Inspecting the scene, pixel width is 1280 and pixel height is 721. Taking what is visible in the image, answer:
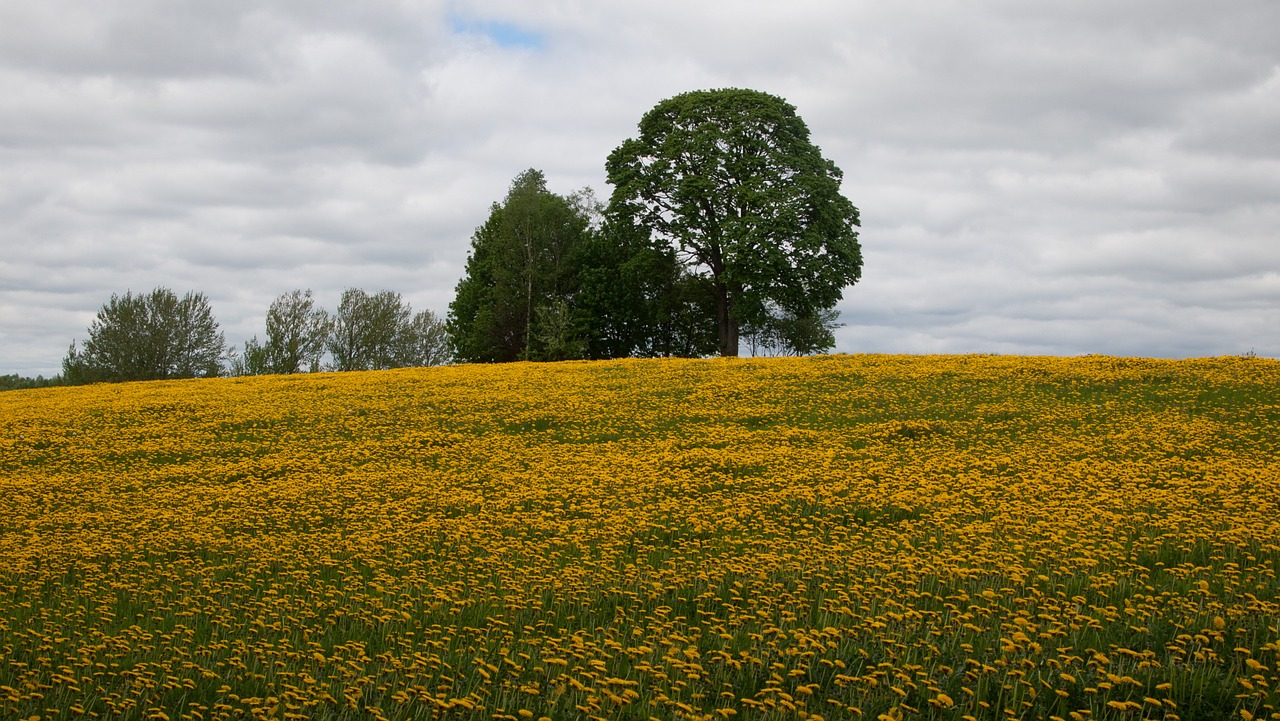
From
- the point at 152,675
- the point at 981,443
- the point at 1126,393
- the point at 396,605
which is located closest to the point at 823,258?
the point at 1126,393

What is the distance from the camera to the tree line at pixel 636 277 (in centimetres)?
4409

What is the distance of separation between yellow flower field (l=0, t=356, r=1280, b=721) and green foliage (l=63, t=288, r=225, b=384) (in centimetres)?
A: 4290

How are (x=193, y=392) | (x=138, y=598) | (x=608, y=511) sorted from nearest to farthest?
(x=138, y=598) → (x=608, y=511) → (x=193, y=392)

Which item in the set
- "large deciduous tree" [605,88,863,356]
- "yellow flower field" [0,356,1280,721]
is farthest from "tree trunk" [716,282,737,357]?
"yellow flower field" [0,356,1280,721]

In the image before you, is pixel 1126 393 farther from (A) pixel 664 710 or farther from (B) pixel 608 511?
(A) pixel 664 710

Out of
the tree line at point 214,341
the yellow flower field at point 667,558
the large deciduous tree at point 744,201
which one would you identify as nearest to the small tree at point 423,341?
the tree line at point 214,341

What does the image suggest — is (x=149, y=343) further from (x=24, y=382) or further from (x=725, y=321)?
(x=725, y=321)

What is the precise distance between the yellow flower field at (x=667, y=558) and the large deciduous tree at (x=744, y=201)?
18040 mm

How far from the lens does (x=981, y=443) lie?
1897 cm

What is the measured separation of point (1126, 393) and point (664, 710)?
21.4 metres

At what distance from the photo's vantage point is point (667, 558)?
11781mm

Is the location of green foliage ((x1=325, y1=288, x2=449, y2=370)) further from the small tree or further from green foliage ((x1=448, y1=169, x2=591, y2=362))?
green foliage ((x1=448, y1=169, x2=591, y2=362))

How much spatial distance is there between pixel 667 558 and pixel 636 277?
132 ft

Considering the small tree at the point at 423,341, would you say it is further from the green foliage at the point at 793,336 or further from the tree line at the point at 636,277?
the green foliage at the point at 793,336
